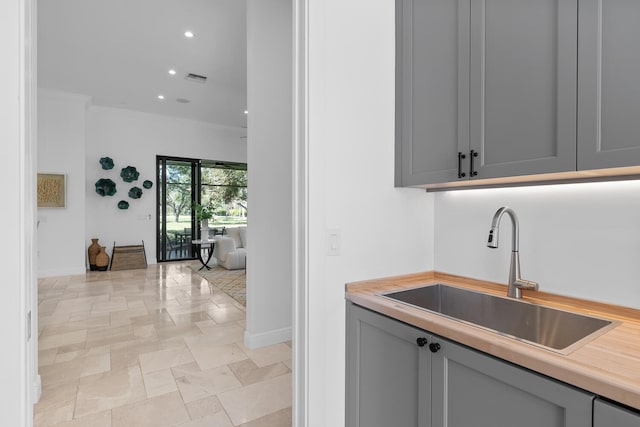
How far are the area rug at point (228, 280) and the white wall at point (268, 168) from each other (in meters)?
1.39

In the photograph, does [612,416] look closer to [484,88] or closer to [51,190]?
[484,88]

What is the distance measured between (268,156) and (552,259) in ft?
7.56

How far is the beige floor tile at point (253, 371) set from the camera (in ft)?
8.04

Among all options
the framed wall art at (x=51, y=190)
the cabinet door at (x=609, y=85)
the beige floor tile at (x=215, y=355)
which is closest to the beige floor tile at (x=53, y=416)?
the beige floor tile at (x=215, y=355)

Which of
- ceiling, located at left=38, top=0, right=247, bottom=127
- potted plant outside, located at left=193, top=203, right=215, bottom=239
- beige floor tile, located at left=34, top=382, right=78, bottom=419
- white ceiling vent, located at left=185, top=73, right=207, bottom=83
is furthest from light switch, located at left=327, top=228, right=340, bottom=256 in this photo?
potted plant outside, located at left=193, top=203, right=215, bottom=239

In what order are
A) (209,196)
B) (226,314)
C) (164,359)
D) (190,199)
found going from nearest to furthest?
(164,359) → (226,314) → (190,199) → (209,196)

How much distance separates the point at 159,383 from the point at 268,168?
1.91 metres

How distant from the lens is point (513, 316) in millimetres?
1461

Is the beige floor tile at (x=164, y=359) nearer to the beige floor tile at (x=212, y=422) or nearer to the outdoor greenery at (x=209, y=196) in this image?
the beige floor tile at (x=212, y=422)

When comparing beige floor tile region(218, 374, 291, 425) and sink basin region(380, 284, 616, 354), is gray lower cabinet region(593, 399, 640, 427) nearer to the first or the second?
sink basin region(380, 284, 616, 354)

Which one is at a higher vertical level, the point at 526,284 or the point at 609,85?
the point at 609,85

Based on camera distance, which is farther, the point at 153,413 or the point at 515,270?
the point at 153,413

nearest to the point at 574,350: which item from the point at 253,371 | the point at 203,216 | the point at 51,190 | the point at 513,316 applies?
the point at 513,316

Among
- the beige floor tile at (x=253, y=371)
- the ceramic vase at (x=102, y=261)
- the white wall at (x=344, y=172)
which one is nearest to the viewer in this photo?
the white wall at (x=344, y=172)
